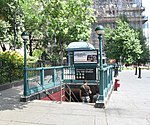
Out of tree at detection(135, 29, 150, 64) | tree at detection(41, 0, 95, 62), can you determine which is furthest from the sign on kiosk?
tree at detection(135, 29, 150, 64)

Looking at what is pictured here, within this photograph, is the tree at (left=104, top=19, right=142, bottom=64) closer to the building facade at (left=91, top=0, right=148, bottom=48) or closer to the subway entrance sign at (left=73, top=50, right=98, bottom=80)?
the subway entrance sign at (left=73, top=50, right=98, bottom=80)

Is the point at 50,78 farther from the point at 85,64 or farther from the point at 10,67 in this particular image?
the point at 10,67

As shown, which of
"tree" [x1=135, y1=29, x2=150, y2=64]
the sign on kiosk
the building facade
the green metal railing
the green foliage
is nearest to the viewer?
the green metal railing

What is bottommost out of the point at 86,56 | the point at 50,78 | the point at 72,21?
the point at 50,78

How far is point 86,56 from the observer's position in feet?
50.5

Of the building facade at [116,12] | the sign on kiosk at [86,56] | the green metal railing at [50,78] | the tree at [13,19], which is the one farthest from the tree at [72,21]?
the building facade at [116,12]

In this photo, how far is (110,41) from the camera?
5444 centimetres

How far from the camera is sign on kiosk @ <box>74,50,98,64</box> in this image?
1507cm

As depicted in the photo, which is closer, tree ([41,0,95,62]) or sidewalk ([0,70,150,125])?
sidewalk ([0,70,150,125])

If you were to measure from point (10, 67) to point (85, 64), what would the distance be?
522 cm

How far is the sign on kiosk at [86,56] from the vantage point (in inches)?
593

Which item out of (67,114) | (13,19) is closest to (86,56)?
(67,114)

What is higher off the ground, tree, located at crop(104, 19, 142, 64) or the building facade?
the building facade

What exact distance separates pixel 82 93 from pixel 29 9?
16.0 metres
